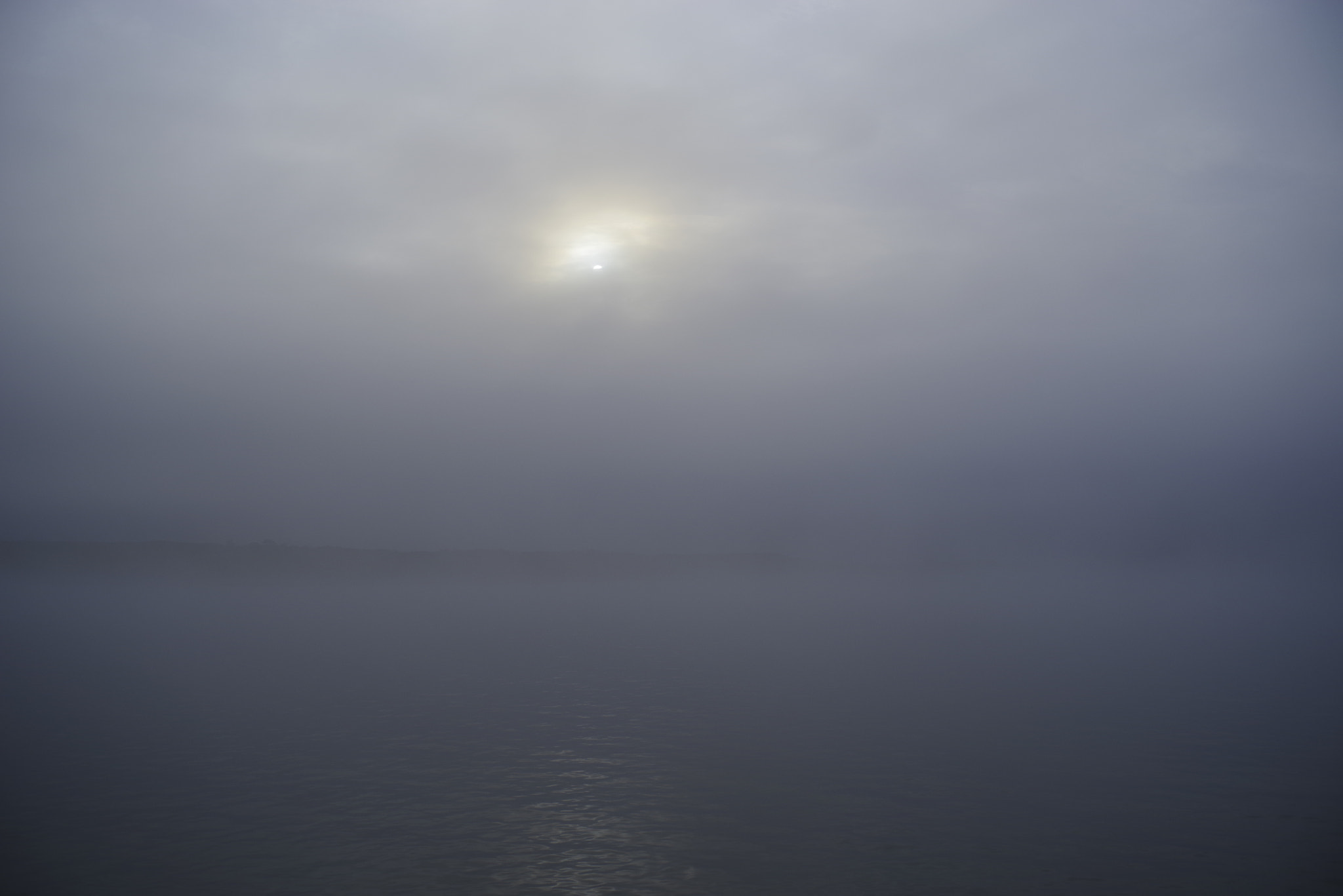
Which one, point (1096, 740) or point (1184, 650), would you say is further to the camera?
point (1184, 650)

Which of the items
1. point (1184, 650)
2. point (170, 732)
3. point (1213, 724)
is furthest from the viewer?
point (1184, 650)

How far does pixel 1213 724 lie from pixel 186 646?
4946 inches

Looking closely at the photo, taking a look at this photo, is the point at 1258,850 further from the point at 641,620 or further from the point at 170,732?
the point at 641,620

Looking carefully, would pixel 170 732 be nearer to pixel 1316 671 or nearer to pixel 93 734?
pixel 93 734

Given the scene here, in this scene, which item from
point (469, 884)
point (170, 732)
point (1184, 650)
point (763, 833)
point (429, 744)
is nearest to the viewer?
point (469, 884)

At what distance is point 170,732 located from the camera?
56.0 metres

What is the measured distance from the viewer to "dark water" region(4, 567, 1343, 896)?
3119cm

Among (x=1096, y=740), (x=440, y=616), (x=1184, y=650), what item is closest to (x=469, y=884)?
(x=1096, y=740)

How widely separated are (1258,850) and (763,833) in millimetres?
21457

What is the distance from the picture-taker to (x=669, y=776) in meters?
45.0

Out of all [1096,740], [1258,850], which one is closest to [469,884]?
[1258,850]

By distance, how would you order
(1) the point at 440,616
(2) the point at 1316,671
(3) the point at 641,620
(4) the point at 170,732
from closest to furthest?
(4) the point at 170,732 < (2) the point at 1316,671 < (3) the point at 641,620 < (1) the point at 440,616

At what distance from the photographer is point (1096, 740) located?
55469 millimetres

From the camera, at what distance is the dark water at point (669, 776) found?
102 feet
